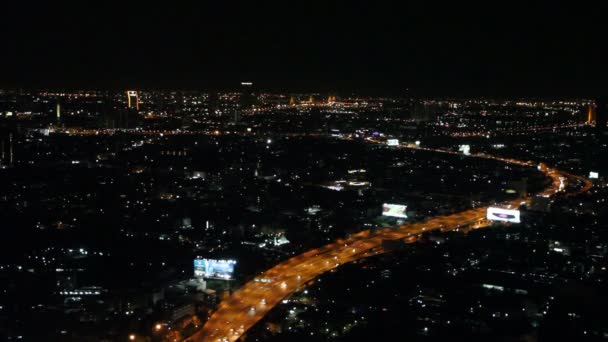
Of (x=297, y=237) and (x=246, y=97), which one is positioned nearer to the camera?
(x=297, y=237)

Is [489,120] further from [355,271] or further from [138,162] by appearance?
[355,271]

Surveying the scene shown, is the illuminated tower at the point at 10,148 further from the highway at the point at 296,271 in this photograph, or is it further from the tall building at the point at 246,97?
the tall building at the point at 246,97

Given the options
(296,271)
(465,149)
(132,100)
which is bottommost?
(296,271)

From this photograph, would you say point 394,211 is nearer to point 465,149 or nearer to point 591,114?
point 465,149

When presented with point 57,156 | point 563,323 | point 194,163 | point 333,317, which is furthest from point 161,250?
point 57,156

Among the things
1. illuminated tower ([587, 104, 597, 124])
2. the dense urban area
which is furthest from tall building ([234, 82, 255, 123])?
illuminated tower ([587, 104, 597, 124])

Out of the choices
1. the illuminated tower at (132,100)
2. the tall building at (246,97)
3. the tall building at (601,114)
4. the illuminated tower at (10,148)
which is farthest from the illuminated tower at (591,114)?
the illuminated tower at (10,148)

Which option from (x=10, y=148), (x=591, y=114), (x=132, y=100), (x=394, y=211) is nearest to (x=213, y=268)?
(x=394, y=211)
